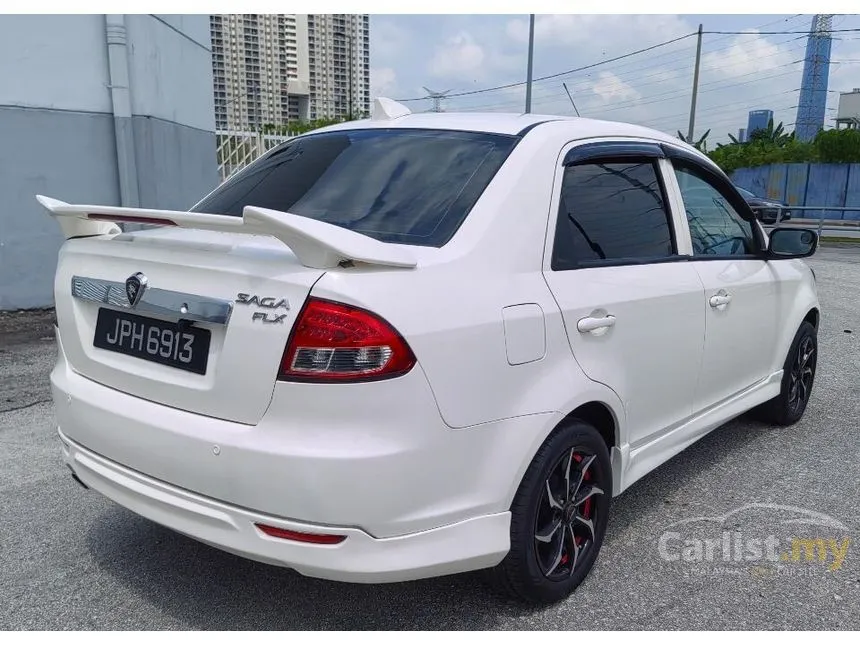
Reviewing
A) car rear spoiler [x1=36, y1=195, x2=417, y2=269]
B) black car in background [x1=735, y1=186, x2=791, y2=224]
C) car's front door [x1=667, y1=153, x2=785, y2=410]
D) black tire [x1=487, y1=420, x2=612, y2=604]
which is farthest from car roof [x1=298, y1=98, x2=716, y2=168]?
black car in background [x1=735, y1=186, x2=791, y2=224]

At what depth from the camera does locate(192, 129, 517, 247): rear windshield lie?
8.35ft

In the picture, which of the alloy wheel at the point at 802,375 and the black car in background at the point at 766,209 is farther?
the black car in background at the point at 766,209

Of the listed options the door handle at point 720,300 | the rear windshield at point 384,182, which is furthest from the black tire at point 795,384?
the rear windshield at point 384,182

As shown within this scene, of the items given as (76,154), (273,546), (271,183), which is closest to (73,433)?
(273,546)

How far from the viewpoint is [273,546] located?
7.10 ft

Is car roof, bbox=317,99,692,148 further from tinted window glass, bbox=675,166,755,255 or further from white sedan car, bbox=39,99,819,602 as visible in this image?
tinted window glass, bbox=675,166,755,255

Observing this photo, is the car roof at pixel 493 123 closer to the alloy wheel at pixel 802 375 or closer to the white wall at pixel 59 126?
the alloy wheel at pixel 802 375

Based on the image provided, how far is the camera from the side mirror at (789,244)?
4082 mm

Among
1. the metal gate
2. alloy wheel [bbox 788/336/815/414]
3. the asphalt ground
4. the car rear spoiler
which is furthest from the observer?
the metal gate

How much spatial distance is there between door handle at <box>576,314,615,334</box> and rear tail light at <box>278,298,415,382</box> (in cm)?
80

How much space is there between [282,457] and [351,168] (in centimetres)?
129

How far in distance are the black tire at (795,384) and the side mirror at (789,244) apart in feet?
2.26

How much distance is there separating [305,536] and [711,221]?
2661mm

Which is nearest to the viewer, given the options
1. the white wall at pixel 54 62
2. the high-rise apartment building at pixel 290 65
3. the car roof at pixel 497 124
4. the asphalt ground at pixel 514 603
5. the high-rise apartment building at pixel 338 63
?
the asphalt ground at pixel 514 603
